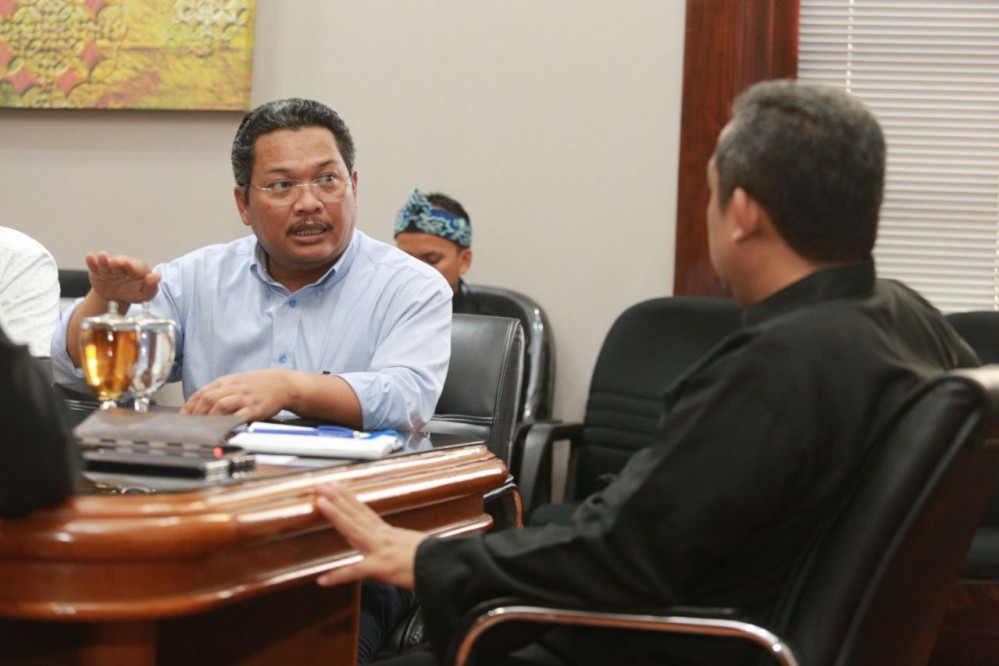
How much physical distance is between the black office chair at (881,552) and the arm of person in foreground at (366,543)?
125mm

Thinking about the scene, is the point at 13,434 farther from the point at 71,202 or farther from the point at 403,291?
the point at 71,202

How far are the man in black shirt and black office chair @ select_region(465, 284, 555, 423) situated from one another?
82.8 inches

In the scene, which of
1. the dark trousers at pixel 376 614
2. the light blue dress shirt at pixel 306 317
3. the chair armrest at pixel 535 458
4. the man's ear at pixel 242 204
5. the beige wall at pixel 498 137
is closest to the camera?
the dark trousers at pixel 376 614

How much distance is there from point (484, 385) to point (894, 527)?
1.35 meters

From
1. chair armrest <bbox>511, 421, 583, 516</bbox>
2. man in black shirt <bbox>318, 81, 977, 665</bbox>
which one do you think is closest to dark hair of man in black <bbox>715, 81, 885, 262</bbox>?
man in black shirt <bbox>318, 81, 977, 665</bbox>

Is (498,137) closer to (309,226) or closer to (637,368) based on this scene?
(637,368)

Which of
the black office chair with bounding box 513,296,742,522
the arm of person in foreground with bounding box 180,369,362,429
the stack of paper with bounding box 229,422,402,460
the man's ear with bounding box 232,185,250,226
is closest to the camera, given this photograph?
the stack of paper with bounding box 229,422,402,460

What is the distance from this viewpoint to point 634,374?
350 cm

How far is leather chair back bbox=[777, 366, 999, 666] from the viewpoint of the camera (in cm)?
122

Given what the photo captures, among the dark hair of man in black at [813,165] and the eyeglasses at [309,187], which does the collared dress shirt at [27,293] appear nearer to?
the eyeglasses at [309,187]

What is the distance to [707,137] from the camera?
372 cm

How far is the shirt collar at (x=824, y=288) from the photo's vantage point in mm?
1360

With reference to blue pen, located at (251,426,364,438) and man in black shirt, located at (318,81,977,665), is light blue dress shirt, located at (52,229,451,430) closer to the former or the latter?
blue pen, located at (251,426,364,438)

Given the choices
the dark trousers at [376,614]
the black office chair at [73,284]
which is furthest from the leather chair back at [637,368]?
the black office chair at [73,284]
